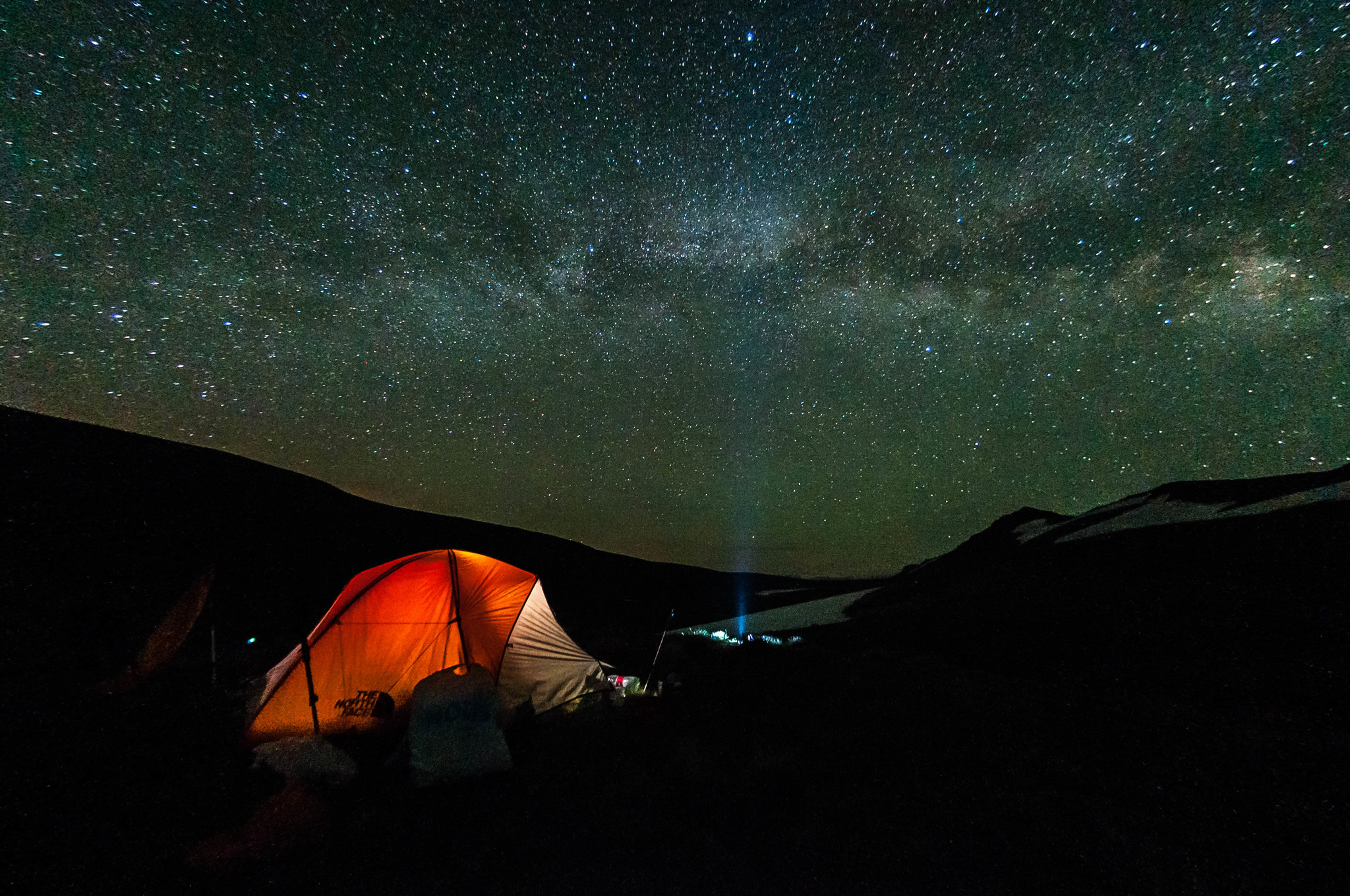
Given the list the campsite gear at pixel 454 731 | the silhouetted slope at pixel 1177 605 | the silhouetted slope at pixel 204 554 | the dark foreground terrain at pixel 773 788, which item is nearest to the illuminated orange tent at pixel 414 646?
the dark foreground terrain at pixel 773 788

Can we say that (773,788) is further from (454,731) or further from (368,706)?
(368,706)

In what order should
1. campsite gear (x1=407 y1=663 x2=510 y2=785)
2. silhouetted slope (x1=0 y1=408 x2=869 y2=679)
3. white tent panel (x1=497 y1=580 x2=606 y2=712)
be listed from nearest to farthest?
campsite gear (x1=407 y1=663 x2=510 y2=785), white tent panel (x1=497 y1=580 x2=606 y2=712), silhouetted slope (x1=0 y1=408 x2=869 y2=679)

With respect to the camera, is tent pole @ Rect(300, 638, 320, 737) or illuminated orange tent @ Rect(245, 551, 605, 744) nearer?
tent pole @ Rect(300, 638, 320, 737)

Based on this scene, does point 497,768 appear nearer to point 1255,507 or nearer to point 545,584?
point 1255,507

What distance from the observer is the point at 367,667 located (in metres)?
8.02

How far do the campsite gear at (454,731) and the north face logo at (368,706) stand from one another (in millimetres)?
1468

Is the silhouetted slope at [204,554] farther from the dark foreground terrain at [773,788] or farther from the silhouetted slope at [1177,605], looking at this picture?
the silhouetted slope at [1177,605]

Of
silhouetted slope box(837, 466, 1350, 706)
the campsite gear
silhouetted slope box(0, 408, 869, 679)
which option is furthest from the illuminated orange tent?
silhouetted slope box(837, 466, 1350, 706)

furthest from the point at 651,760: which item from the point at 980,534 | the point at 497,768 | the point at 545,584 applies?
the point at 980,534

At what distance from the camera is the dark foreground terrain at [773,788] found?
446 cm

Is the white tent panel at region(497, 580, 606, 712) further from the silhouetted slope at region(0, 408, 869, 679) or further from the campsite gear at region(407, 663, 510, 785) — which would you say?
the silhouetted slope at region(0, 408, 869, 679)

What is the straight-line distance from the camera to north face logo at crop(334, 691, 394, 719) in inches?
298

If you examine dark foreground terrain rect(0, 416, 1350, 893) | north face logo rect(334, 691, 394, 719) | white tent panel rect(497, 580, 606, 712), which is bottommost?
dark foreground terrain rect(0, 416, 1350, 893)

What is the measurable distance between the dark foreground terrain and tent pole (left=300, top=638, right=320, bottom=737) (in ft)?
1.82
